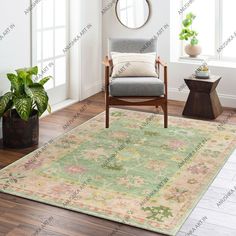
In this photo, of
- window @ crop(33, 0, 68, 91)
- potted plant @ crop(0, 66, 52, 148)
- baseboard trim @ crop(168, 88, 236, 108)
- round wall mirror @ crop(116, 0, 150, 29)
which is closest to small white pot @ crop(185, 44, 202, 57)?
baseboard trim @ crop(168, 88, 236, 108)

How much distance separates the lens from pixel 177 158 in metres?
3.88

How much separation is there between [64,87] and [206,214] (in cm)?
295

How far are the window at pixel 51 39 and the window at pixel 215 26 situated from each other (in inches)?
60.2

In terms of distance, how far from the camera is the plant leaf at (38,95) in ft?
12.7

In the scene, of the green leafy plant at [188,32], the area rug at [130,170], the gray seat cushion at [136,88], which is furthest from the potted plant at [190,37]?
the gray seat cushion at [136,88]

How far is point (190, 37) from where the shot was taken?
5.66m

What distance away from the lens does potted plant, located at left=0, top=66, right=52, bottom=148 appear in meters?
3.86

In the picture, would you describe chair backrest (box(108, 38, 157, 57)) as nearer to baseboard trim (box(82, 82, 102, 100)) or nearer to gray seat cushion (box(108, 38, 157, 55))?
gray seat cushion (box(108, 38, 157, 55))

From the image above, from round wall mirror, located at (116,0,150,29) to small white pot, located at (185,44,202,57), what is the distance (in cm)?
60

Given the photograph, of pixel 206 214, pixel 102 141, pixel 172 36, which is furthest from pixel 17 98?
pixel 172 36

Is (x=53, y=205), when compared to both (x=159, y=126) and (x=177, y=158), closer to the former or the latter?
(x=177, y=158)

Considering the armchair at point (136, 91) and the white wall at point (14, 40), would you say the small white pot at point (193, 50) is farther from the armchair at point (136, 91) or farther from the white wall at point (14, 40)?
the white wall at point (14, 40)

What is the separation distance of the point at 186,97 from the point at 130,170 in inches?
89.6

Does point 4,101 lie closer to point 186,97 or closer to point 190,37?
point 186,97
